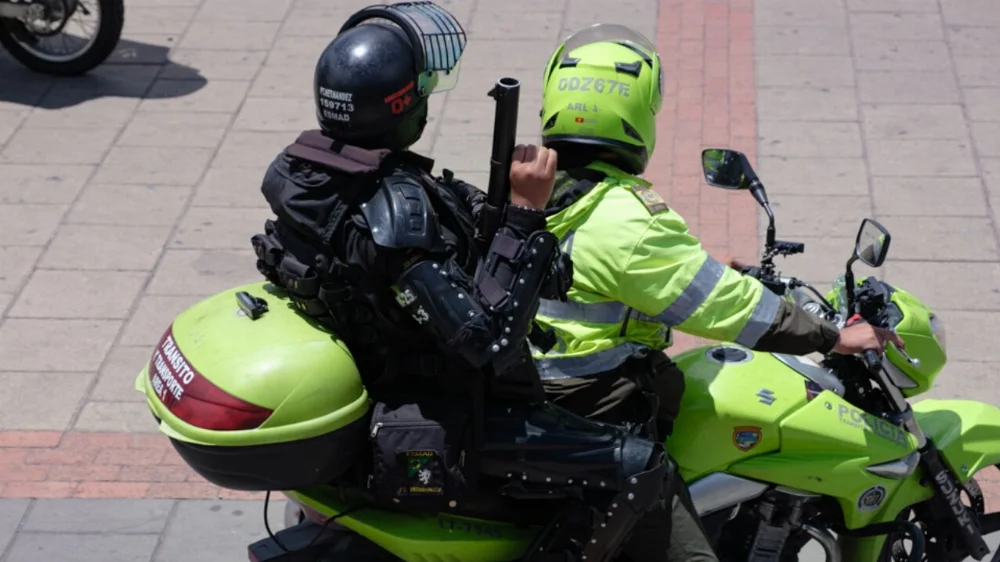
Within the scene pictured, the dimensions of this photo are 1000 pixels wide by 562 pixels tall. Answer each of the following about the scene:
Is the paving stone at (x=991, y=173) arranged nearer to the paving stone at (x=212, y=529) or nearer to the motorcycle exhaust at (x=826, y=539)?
the motorcycle exhaust at (x=826, y=539)

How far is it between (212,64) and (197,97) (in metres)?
0.50

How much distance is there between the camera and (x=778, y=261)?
6.61 metres

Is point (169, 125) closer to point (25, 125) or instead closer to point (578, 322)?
point (25, 125)

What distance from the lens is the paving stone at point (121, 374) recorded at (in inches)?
226

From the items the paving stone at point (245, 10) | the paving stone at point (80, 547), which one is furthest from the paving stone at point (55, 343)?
the paving stone at point (245, 10)

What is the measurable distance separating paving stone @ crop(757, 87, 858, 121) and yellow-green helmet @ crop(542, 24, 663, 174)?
4417 mm

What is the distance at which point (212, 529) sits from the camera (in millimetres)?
5000

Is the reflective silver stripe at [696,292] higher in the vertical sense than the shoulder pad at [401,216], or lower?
lower

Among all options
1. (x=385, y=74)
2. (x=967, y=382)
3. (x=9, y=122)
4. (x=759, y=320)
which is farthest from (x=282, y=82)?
(x=759, y=320)

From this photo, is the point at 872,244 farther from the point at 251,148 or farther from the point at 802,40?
the point at 802,40

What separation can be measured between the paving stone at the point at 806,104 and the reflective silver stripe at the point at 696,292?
4712 millimetres

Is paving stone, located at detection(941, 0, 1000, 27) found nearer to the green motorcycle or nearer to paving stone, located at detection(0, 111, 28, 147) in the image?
the green motorcycle

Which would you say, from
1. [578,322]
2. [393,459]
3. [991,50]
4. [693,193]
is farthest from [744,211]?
[393,459]

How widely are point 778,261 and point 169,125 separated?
11.9 ft
